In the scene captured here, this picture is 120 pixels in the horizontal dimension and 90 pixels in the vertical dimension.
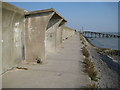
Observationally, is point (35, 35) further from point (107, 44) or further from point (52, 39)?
point (107, 44)

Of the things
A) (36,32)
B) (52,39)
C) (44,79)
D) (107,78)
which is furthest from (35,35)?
(107,78)

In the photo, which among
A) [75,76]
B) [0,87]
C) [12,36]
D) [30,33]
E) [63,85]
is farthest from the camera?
[30,33]

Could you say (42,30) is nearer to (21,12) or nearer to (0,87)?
(21,12)

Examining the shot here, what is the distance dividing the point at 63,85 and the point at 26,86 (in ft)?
4.09

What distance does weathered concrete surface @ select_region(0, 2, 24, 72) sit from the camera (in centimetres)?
553

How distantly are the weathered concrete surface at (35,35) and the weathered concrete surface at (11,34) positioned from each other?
0.42 m

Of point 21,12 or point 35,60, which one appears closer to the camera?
point 21,12

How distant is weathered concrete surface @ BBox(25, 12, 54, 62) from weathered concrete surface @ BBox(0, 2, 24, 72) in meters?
0.42

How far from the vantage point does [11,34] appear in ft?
20.1

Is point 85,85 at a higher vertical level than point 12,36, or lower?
lower

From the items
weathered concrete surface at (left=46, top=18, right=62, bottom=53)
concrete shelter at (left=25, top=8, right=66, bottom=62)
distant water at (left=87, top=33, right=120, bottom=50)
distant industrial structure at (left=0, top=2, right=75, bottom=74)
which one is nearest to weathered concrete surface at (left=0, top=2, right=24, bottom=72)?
distant industrial structure at (left=0, top=2, right=75, bottom=74)

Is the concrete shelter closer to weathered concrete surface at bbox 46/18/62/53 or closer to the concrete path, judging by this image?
the concrete path

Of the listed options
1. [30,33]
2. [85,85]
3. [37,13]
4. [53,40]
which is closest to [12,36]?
[30,33]

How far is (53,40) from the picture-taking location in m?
11.3
